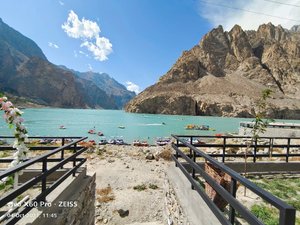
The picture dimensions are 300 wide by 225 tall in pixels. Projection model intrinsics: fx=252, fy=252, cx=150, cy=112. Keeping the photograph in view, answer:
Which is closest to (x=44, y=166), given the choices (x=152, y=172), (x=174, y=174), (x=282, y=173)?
(x=174, y=174)

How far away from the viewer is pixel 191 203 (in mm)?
5191

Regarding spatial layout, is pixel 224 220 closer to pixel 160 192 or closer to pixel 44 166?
pixel 44 166

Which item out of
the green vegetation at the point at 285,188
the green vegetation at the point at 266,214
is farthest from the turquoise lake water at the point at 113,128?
the green vegetation at the point at 266,214

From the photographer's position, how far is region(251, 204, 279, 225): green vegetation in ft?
19.2

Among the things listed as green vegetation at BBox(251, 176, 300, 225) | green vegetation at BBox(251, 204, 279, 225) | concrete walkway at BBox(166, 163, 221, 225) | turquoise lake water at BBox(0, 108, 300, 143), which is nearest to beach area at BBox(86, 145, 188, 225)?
concrete walkway at BBox(166, 163, 221, 225)

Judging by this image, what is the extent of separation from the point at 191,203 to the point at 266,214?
2450 mm

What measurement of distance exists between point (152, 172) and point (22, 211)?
11.4m

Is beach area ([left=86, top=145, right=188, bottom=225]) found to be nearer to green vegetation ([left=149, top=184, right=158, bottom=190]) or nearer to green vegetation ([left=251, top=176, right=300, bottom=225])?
green vegetation ([left=149, top=184, right=158, bottom=190])

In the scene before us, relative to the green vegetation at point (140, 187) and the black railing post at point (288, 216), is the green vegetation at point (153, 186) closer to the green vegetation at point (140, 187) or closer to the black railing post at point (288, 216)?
the green vegetation at point (140, 187)

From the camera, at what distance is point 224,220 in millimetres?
3514

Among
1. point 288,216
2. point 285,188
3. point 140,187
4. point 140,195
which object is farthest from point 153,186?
point 288,216

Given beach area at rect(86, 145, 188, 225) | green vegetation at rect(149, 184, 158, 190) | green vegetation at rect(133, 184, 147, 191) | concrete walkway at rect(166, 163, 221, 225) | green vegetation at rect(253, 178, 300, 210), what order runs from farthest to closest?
green vegetation at rect(149, 184, 158, 190)
green vegetation at rect(133, 184, 147, 191)
beach area at rect(86, 145, 188, 225)
green vegetation at rect(253, 178, 300, 210)
concrete walkway at rect(166, 163, 221, 225)

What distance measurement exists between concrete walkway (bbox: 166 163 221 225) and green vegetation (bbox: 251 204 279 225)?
6.40ft

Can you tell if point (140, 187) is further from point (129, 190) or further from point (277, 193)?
point (277, 193)
